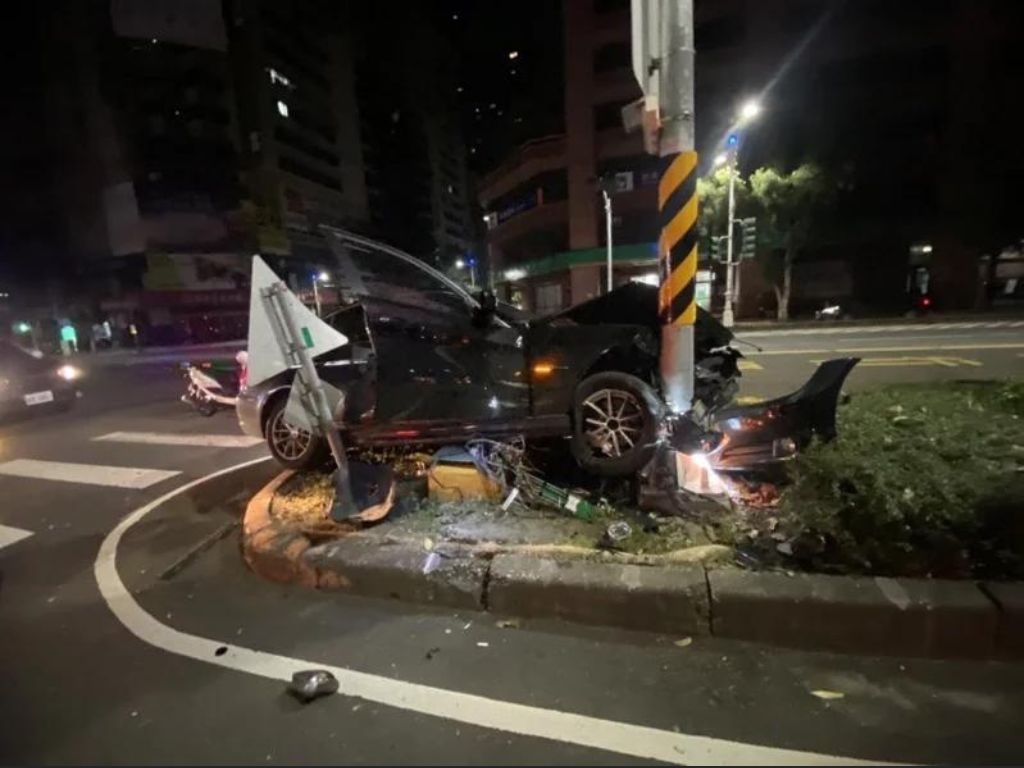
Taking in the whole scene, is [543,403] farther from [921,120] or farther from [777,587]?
[921,120]

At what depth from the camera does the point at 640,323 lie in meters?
5.48

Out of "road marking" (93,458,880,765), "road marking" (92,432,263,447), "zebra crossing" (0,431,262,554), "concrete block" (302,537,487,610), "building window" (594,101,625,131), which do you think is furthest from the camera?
"building window" (594,101,625,131)

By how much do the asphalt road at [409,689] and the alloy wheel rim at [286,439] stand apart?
1.90 meters

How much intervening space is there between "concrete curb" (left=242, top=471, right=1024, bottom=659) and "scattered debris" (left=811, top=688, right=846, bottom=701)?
337mm

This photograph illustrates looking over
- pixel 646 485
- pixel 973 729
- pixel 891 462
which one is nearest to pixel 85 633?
pixel 646 485

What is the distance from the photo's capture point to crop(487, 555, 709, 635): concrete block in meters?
3.03

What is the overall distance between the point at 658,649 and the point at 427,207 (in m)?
90.2

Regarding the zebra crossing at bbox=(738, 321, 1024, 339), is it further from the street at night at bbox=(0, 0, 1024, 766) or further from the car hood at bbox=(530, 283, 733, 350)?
the car hood at bbox=(530, 283, 733, 350)

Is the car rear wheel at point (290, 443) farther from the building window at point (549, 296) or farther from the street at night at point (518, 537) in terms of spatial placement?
the building window at point (549, 296)

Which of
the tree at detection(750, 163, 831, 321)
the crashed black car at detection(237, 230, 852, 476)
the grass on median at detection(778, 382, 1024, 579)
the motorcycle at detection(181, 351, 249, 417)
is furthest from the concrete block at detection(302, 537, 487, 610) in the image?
the tree at detection(750, 163, 831, 321)

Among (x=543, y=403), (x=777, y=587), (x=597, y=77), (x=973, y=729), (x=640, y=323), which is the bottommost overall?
(x=973, y=729)

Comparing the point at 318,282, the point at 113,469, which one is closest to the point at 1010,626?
the point at 318,282

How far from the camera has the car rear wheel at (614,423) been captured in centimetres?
457

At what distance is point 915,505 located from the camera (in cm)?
314
